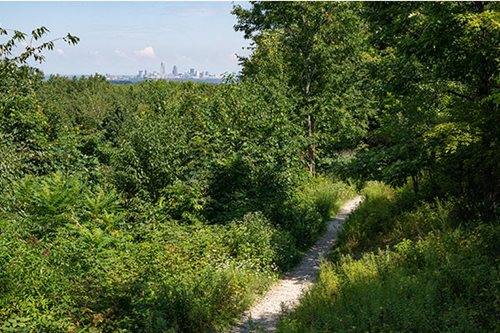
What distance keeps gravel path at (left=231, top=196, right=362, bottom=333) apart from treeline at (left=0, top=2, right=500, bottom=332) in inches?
12.1

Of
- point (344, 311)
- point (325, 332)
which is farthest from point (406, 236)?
point (325, 332)

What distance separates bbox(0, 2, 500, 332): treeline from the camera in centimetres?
743

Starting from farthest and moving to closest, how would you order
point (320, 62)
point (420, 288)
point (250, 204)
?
point (320, 62)
point (250, 204)
point (420, 288)

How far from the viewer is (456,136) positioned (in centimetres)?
795

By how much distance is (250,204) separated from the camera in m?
13.6

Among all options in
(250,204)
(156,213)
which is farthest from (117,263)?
(250,204)

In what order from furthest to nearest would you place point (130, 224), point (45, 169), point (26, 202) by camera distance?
point (45, 169) → point (130, 224) → point (26, 202)

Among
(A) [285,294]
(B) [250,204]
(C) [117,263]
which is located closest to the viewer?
(C) [117,263]

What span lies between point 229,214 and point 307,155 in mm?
8788

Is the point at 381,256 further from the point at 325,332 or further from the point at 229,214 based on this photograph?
the point at 229,214

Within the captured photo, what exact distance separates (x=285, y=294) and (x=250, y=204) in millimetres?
4038

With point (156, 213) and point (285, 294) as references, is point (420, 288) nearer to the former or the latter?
point (285, 294)

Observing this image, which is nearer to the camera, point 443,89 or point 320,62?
point 443,89

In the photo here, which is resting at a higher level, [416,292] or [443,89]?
[443,89]
